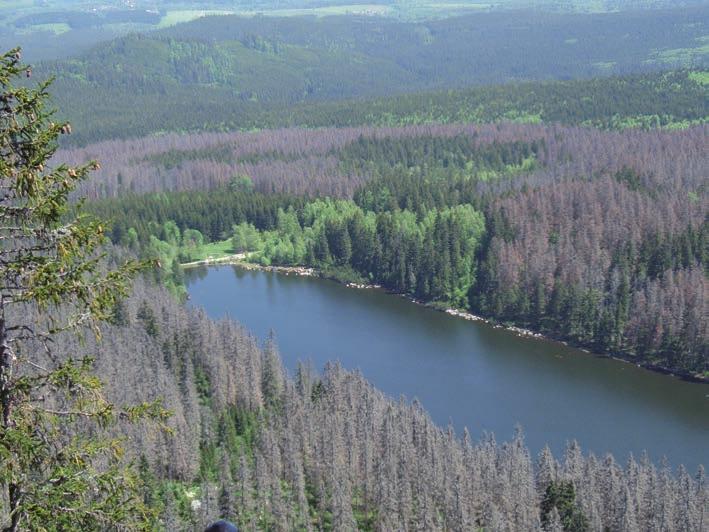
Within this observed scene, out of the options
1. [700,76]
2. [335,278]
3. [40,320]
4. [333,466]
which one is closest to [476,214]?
[335,278]

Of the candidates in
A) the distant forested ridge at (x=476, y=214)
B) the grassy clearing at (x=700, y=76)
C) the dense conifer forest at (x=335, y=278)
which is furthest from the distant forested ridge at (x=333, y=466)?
the grassy clearing at (x=700, y=76)

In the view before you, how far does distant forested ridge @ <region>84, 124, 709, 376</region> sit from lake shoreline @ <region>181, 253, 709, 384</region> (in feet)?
3.08

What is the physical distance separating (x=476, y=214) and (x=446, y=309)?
1876cm

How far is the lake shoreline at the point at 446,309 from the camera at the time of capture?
7350 centimetres

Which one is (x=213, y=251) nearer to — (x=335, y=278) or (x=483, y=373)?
(x=335, y=278)

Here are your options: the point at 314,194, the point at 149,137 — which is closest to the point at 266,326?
the point at 314,194

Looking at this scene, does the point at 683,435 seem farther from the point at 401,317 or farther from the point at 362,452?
the point at 401,317

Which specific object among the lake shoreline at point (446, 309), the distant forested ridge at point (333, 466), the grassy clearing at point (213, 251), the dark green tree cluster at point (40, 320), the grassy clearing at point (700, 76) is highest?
the dark green tree cluster at point (40, 320)

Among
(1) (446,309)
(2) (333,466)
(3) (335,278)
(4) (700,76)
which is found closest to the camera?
(2) (333,466)

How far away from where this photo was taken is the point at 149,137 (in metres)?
194

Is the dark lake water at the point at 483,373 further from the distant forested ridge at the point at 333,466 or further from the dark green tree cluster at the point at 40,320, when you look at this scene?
the dark green tree cluster at the point at 40,320

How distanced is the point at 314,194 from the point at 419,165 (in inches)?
951

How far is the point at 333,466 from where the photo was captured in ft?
151

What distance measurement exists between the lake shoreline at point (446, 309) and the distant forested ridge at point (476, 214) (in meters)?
0.94
